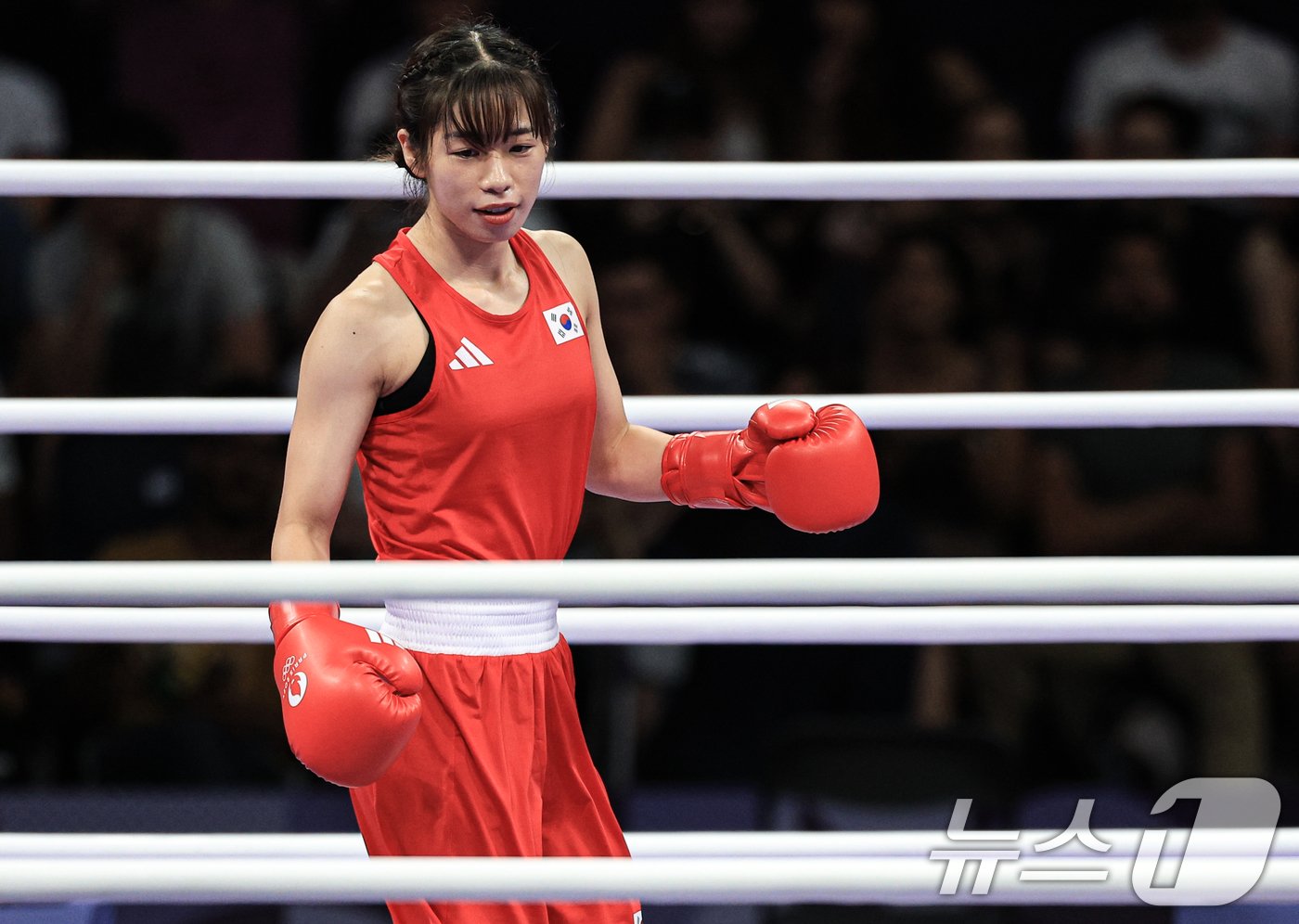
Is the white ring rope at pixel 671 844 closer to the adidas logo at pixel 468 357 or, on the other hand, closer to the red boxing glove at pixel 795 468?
the red boxing glove at pixel 795 468

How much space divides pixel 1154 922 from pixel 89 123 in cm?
244

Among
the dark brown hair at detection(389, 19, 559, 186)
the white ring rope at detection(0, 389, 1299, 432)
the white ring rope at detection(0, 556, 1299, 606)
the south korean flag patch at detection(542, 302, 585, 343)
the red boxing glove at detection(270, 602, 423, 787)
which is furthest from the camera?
the white ring rope at detection(0, 389, 1299, 432)

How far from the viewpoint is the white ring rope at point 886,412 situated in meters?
1.52

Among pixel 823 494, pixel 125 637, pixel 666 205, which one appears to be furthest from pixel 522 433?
pixel 666 205

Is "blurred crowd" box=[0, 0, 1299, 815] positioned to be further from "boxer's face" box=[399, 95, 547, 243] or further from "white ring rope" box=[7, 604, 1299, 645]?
"boxer's face" box=[399, 95, 547, 243]

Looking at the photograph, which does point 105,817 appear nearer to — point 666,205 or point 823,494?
point 823,494

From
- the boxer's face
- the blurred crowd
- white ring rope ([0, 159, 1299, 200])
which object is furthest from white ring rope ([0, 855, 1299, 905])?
the blurred crowd

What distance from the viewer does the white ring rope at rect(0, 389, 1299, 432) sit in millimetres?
1516

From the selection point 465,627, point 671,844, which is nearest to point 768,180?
point 465,627

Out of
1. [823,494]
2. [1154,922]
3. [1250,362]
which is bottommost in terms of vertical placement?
[1154,922]

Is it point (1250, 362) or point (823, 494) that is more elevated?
point (823, 494)

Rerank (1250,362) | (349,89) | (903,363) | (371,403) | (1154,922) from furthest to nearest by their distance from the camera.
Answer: (349,89), (1250,362), (903,363), (1154,922), (371,403)

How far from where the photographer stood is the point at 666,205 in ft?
10.6

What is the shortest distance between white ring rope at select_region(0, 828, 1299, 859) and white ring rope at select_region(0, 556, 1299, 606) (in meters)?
0.32
